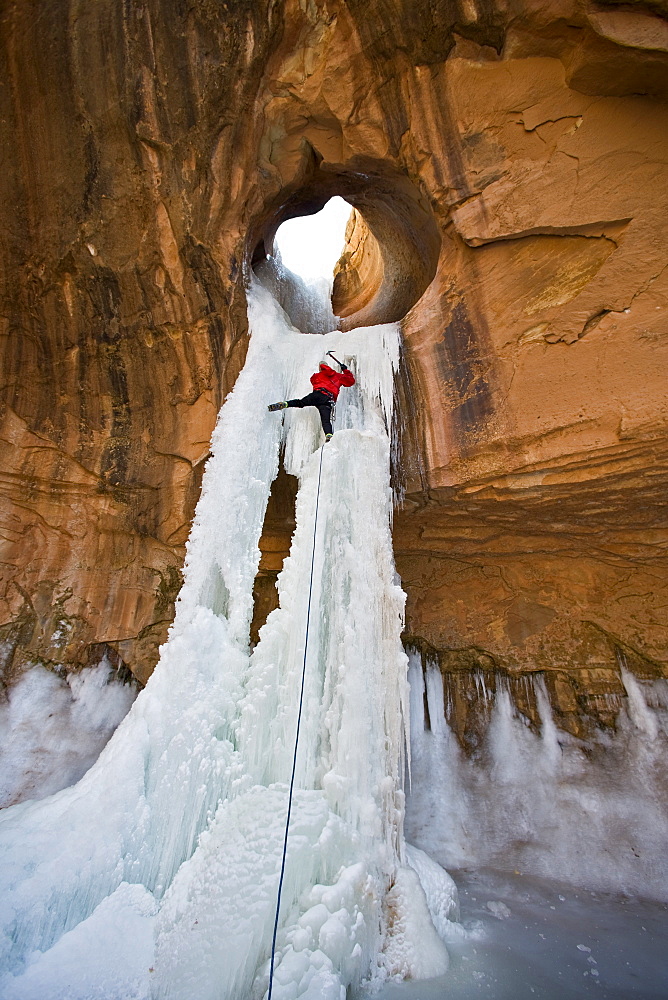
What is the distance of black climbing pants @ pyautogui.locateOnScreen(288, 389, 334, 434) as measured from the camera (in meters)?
4.71

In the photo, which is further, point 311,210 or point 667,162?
point 311,210

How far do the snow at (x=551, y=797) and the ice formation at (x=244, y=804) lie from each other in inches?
74.0

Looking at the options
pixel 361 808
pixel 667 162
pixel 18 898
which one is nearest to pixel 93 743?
pixel 18 898

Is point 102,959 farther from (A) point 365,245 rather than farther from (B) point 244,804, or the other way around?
(A) point 365,245

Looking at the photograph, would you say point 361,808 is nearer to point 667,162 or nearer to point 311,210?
point 667,162

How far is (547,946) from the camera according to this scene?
3467 mm

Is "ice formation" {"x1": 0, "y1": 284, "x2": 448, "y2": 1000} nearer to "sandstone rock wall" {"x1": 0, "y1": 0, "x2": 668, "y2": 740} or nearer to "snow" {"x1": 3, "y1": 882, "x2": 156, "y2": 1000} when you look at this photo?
"snow" {"x1": 3, "y1": 882, "x2": 156, "y2": 1000}

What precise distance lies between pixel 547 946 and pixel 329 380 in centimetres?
479

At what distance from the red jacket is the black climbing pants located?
0.25 feet

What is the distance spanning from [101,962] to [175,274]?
5.37m

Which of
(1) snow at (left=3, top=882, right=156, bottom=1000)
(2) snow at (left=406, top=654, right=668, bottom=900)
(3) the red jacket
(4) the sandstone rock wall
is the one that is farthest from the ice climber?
(2) snow at (left=406, top=654, right=668, bottom=900)

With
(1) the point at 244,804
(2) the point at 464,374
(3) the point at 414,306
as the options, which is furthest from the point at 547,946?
(3) the point at 414,306

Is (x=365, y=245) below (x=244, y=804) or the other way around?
the other way around

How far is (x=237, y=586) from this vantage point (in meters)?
4.17
